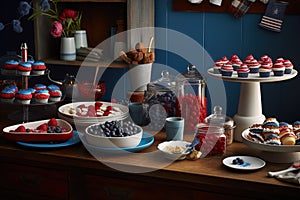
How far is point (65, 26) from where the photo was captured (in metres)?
2.97

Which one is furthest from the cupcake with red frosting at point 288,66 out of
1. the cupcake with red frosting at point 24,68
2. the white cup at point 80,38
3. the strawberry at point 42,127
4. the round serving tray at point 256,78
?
the white cup at point 80,38

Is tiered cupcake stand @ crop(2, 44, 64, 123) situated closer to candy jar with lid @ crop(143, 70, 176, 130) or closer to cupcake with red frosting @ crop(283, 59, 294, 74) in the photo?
candy jar with lid @ crop(143, 70, 176, 130)

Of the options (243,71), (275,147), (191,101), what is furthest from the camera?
(191,101)

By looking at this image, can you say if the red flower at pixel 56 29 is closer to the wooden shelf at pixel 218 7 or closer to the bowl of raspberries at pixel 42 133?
the wooden shelf at pixel 218 7

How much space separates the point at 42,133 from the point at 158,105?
502mm

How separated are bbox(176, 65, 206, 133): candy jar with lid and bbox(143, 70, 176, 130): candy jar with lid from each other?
33 mm

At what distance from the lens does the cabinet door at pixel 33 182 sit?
213 centimetres

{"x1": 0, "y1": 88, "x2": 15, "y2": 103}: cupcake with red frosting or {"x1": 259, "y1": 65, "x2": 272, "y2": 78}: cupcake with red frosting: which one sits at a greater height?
{"x1": 259, "y1": 65, "x2": 272, "y2": 78}: cupcake with red frosting

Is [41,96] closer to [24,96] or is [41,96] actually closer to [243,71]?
[24,96]

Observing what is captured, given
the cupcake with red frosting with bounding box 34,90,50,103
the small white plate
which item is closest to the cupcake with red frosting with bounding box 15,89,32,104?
the cupcake with red frosting with bounding box 34,90,50,103

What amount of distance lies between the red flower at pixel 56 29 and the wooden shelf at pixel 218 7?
2.03 feet

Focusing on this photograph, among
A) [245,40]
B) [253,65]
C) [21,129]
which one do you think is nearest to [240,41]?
[245,40]

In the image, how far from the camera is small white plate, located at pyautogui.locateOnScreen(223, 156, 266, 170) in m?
1.87

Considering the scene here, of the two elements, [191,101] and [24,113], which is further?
[24,113]
